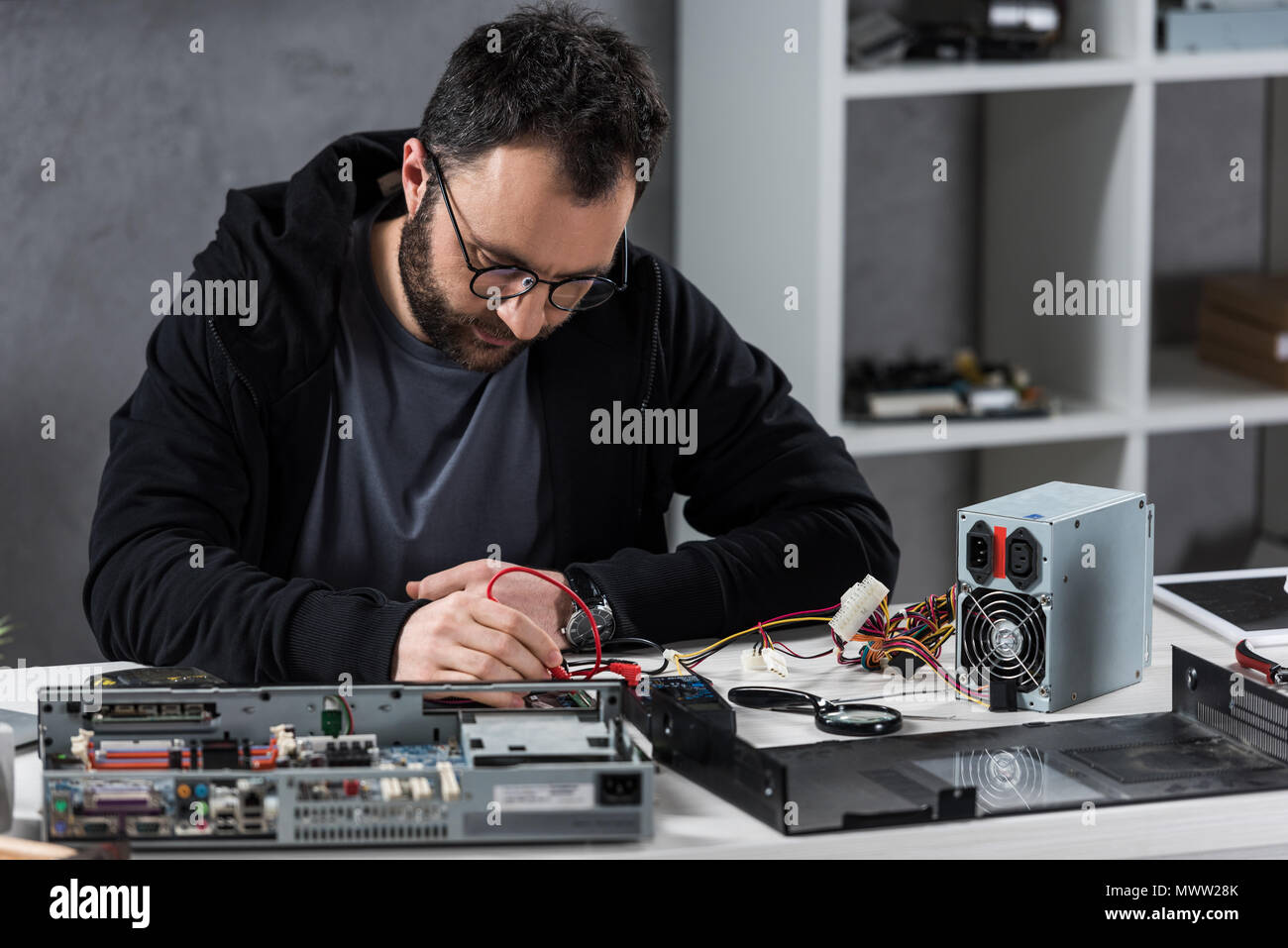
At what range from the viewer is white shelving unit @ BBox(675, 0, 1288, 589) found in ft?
7.91

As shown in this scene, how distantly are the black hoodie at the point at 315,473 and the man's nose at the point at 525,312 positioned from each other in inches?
6.9

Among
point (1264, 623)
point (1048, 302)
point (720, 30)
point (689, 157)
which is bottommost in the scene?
point (1264, 623)

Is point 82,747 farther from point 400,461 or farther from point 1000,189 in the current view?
point 1000,189

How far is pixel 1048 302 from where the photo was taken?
2.73 metres

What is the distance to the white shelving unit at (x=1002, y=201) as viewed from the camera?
2412 mm

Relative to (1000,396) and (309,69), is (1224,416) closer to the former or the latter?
(1000,396)

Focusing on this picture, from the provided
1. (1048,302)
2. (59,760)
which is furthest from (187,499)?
(1048,302)

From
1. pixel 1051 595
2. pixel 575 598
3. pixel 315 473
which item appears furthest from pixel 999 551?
pixel 315 473

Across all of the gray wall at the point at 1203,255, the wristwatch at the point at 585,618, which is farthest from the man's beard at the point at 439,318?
the gray wall at the point at 1203,255

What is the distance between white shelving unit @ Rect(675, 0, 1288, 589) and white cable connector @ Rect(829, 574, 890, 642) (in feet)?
3.24

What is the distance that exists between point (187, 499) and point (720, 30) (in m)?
1.31

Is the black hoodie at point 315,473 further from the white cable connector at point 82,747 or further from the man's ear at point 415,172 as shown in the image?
the white cable connector at point 82,747

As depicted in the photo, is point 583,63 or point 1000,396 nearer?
point 583,63

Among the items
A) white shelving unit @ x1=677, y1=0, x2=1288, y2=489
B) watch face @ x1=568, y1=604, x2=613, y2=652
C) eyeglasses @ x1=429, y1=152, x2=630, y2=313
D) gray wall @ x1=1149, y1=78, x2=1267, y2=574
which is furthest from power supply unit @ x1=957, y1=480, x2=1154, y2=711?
gray wall @ x1=1149, y1=78, x2=1267, y2=574
